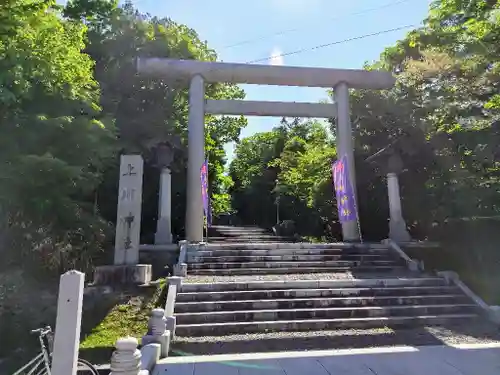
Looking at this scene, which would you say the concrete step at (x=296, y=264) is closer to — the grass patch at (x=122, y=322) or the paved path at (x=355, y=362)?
the grass patch at (x=122, y=322)

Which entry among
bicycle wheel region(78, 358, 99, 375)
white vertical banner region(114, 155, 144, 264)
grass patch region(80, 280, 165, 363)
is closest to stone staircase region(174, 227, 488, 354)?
grass patch region(80, 280, 165, 363)

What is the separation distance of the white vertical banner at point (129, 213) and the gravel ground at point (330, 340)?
9.37ft

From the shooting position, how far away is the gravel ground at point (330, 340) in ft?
18.5

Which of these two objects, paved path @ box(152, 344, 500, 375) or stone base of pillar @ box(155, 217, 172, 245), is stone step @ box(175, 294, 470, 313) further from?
stone base of pillar @ box(155, 217, 172, 245)

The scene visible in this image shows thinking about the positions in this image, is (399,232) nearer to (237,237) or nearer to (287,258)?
(287,258)

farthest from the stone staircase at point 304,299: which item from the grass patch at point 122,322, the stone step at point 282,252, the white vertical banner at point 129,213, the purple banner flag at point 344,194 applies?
the purple banner flag at point 344,194

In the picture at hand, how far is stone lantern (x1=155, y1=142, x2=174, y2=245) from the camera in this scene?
11.2 metres

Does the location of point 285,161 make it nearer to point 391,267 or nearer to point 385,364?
point 391,267

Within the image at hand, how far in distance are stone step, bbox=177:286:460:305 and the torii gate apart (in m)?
4.69

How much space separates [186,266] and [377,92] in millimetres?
11418

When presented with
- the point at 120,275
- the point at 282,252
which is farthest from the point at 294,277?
the point at 120,275

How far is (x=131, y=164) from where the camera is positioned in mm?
8641

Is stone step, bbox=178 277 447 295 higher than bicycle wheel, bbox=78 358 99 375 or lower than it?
higher

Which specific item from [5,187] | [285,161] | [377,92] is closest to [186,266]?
[5,187]
